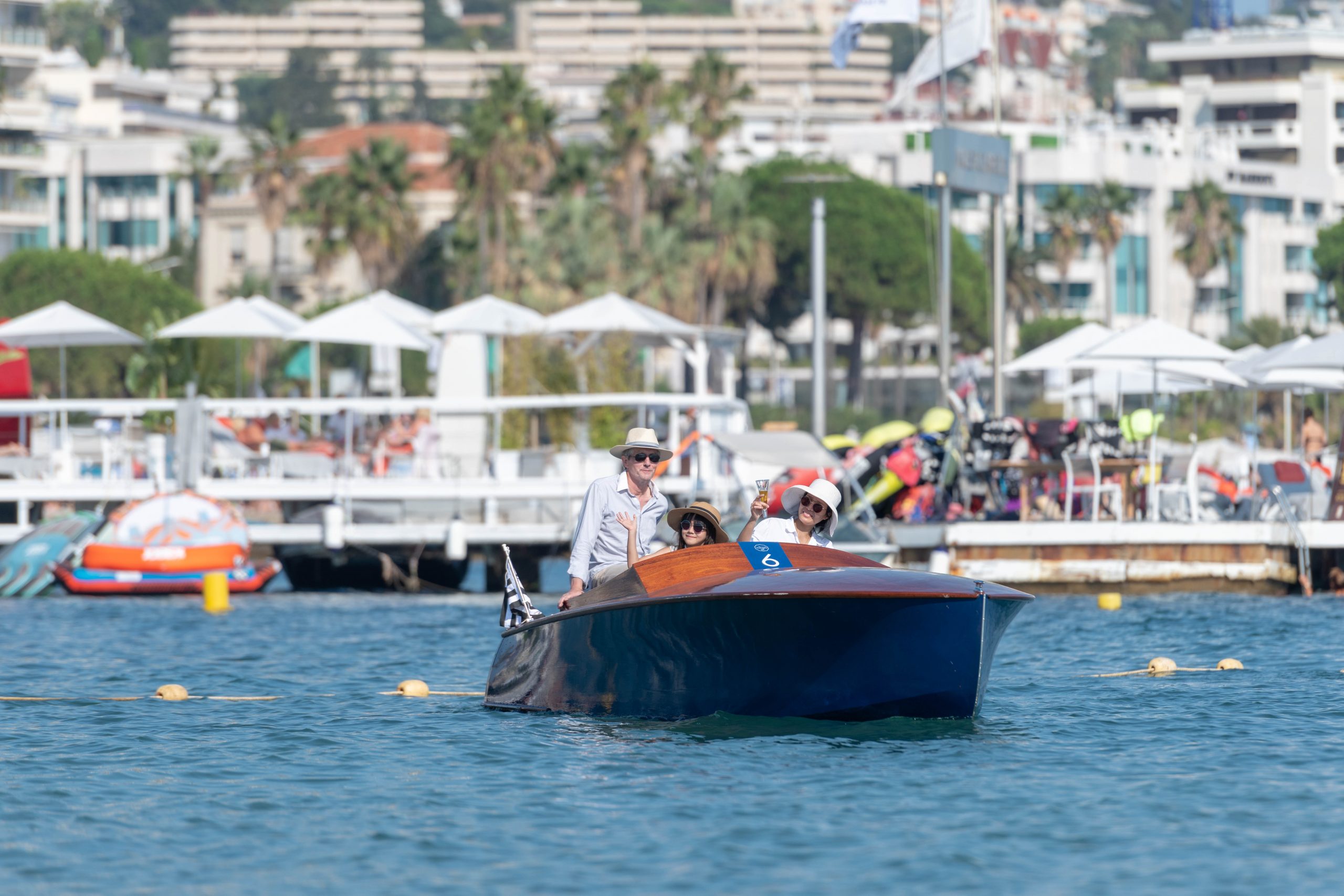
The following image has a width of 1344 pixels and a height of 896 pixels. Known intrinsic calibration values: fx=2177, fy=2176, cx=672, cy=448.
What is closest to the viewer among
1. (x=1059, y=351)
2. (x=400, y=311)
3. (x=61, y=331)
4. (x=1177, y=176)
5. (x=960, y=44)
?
(x=1059, y=351)

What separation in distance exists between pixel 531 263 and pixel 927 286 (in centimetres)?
1972

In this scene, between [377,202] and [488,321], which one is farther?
[377,202]

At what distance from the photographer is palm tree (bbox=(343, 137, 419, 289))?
6931cm

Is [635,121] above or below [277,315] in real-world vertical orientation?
above

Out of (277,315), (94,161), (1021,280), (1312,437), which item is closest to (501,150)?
(1021,280)

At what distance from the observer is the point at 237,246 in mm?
95562

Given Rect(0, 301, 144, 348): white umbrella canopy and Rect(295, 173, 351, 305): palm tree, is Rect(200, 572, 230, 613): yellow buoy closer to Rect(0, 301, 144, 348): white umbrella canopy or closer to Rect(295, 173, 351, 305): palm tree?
Rect(0, 301, 144, 348): white umbrella canopy

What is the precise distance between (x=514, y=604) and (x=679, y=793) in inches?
126

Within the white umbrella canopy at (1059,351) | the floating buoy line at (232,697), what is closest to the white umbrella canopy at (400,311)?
the white umbrella canopy at (1059,351)

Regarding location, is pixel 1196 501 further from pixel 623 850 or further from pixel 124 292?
pixel 124 292

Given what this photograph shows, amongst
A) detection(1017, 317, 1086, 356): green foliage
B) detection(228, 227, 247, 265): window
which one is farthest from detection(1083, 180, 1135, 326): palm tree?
detection(228, 227, 247, 265): window

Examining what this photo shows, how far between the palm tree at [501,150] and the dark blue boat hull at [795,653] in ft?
174

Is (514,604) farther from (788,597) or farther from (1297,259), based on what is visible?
(1297,259)

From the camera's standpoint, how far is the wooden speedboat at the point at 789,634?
40.8ft
